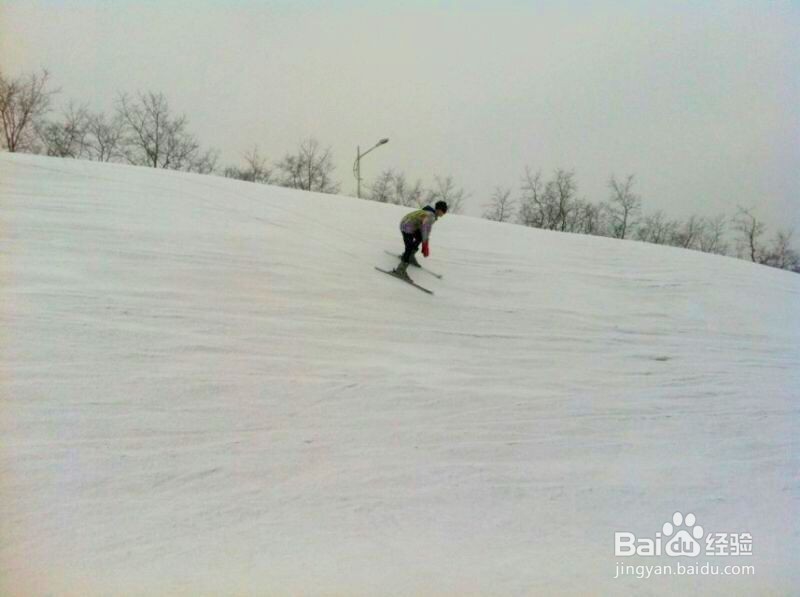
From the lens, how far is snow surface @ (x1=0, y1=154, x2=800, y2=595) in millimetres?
3961

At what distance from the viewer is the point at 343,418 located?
5594 mm

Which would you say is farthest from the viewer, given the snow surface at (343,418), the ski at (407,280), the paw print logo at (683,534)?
the ski at (407,280)

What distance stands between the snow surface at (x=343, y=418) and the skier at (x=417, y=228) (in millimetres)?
436

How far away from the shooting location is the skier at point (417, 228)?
9748 millimetres

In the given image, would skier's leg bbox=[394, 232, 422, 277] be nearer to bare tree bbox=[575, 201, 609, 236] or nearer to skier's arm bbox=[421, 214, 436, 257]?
skier's arm bbox=[421, 214, 436, 257]

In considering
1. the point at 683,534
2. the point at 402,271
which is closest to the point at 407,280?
the point at 402,271

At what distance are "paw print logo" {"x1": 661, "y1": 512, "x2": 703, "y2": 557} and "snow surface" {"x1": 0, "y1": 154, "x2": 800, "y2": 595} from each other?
10cm

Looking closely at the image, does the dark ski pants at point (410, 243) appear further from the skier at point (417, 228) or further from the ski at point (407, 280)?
the ski at point (407, 280)

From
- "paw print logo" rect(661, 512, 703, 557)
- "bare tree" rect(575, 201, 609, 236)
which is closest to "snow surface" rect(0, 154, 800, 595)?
"paw print logo" rect(661, 512, 703, 557)

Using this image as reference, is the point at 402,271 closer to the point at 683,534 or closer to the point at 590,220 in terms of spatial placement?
the point at 683,534

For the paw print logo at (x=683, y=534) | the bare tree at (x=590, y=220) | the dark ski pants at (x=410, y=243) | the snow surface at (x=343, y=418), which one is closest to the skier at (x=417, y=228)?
the dark ski pants at (x=410, y=243)

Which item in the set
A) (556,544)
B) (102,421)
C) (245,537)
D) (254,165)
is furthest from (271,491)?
(254,165)

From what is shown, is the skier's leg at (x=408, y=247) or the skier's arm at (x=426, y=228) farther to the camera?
the skier's leg at (x=408, y=247)

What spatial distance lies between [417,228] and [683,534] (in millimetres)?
6078
